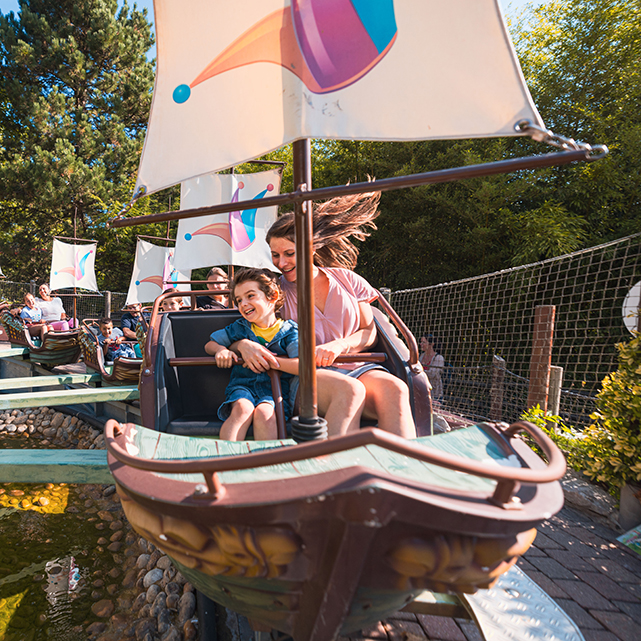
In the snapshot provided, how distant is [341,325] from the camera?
77.7 inches

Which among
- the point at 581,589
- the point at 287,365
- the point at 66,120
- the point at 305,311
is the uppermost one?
the point at 66,120

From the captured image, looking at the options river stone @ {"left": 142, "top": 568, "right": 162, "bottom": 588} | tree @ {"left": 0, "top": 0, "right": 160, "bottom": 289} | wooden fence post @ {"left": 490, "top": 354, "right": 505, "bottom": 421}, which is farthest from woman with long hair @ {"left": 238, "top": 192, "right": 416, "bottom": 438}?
tree @ {"left": 0, "top": 0, "right": 160, "bottom": 289}

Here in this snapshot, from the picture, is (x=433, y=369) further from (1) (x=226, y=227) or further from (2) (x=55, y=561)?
(2) (x=55, y=561)

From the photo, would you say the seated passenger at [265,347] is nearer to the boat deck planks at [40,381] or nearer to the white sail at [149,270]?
the boat deck planks at [40,381]

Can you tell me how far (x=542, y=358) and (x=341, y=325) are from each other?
94.6 inches

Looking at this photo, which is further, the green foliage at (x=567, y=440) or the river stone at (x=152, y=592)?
the green foliage at (x=567, y=440)

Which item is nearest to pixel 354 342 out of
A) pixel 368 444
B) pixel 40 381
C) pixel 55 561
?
pixel 368 444

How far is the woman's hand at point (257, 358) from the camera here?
1730 mm

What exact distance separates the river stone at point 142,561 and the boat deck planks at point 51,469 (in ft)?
4.09

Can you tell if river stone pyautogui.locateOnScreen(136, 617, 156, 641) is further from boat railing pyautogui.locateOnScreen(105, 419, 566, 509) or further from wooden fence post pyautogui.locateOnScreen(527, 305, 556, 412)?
wooden fence post pyautogui.locateOnScreen(527, 305, 556, 412)

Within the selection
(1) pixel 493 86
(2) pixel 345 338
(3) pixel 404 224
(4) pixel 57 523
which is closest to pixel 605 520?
(2) pixel 345 338

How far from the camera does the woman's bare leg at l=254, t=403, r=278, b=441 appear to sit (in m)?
1.68

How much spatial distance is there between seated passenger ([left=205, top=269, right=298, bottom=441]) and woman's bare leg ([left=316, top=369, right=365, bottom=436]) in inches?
5.8

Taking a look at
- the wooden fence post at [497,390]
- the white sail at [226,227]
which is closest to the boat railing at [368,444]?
the wooden fence post at [497,390]
